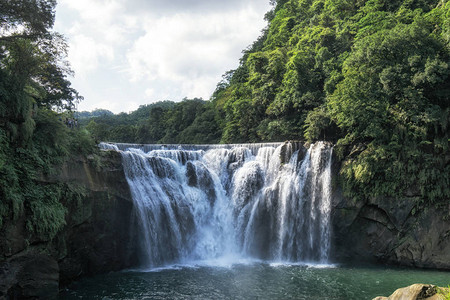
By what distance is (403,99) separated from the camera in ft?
58.5

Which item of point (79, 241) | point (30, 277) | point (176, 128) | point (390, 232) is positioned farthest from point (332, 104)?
point (176, 128)

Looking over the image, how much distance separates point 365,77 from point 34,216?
17972 mm

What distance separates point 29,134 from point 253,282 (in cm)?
1101

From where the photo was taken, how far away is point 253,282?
1413 cm

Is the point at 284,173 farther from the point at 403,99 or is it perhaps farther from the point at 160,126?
the point at 160,126

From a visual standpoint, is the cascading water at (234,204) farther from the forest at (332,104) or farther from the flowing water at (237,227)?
the forest at (332,104)

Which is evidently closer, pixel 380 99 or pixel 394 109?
pixel 394 109

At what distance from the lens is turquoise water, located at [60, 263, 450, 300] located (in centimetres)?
1262

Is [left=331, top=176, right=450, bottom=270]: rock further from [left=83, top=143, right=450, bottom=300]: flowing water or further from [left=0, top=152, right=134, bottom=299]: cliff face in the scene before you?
[left=0, top=152, right=134, bottom=299]: cliff face

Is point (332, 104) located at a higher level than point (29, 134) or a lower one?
higher

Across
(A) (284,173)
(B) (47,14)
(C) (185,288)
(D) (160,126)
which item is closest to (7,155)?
(B) (47,14)

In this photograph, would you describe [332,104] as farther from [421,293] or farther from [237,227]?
[421,293]

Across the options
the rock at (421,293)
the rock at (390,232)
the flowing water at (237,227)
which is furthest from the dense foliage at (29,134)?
the rock at (390,232)

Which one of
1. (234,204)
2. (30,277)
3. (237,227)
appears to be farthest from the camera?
(234,204)
